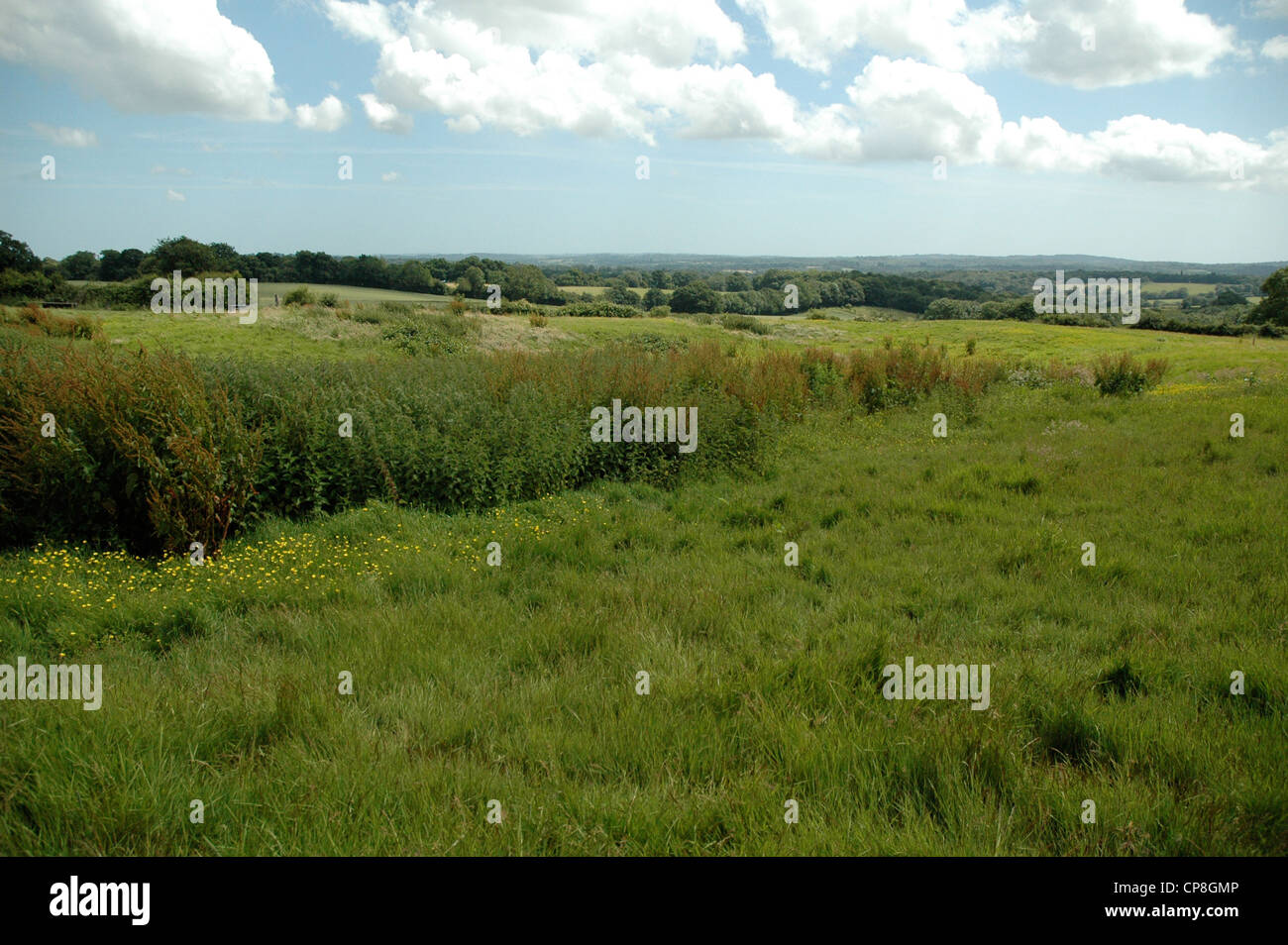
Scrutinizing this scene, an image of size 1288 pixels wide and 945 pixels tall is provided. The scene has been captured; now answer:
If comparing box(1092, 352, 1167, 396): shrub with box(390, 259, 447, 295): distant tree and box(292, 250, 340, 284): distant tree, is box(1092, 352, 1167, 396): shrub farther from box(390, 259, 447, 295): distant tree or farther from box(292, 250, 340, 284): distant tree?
box(292, 250, 340, 284): distant tree

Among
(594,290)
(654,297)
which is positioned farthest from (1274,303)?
(594,290)

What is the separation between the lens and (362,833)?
2.77 metres

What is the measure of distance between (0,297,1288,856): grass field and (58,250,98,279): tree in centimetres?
4069

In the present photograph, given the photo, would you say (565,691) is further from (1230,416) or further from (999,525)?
(1230,416)

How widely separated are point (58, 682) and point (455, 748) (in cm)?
263

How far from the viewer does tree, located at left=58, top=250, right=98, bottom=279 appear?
1469 inches

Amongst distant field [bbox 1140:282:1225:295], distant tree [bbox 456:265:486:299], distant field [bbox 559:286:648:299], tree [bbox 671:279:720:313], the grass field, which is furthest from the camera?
distant field [bbox 1140:282:1225:295]

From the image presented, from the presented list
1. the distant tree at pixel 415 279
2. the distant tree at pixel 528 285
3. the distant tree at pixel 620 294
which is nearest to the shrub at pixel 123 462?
the distant tree at pixel 415 279

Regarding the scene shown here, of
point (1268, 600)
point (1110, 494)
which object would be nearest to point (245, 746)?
point (1268, 600)

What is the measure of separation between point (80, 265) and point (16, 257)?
8.54 meters

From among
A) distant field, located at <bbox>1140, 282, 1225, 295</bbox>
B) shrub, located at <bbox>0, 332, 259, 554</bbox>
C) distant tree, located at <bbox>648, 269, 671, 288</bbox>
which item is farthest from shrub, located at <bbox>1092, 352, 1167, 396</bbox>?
distant field, located at <bbox>1140, 282, 1225, 295</bbox>

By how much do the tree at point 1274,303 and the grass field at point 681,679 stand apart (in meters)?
45.2

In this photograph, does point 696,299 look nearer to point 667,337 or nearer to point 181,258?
point 667,337

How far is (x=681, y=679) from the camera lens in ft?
13.7
